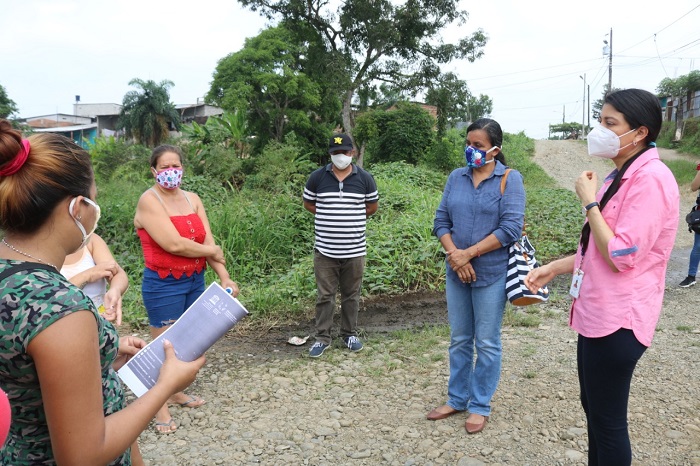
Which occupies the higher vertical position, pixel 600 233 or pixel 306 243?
pixel 600 233

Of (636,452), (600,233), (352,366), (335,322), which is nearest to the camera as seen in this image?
(600,233)

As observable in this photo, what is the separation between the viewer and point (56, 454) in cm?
129

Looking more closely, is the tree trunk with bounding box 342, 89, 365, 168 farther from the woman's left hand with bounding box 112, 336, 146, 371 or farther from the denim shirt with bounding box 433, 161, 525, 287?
the woman's left hand with bounding box 112, 336, 146, 371

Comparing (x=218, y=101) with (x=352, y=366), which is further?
(x=218, y=101)

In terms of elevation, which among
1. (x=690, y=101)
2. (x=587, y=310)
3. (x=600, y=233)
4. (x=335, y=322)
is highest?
(x=690, y=101)

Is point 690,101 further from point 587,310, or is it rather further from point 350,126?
point 587,310

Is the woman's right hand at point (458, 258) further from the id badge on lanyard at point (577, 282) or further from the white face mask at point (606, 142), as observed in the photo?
the white face mask at point (606, 142)

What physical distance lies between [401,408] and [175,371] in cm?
260

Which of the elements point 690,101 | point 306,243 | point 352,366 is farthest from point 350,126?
point 690,101

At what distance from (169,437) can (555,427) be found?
8.46 ft

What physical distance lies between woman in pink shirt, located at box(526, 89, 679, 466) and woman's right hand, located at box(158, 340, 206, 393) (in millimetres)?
1658

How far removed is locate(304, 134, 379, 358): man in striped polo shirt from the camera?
193 inches

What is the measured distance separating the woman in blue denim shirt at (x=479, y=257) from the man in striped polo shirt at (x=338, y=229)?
145cm

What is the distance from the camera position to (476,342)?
3.49 m
